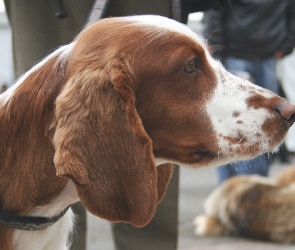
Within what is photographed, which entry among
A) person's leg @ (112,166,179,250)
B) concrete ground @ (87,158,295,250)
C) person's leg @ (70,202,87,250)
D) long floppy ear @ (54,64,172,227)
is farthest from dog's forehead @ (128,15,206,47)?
concrete ground @ (87,158,295,250)

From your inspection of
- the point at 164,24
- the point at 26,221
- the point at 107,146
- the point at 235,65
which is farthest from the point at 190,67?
the point at 235,65

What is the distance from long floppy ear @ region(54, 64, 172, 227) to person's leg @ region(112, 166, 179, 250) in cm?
A: 104

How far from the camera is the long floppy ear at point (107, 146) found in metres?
2.20

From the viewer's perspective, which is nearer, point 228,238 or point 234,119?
point 234,119

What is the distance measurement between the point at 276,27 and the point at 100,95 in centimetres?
382

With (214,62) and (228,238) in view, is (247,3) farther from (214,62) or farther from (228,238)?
(214,62)

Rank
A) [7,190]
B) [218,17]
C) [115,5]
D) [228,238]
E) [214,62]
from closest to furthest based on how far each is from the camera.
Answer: [7,190], [214,62], [115,5], [228,238], [218,17]

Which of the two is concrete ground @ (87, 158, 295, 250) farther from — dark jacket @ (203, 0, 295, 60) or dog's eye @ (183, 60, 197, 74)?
dog's eye @ (183, 60, 197, 74)

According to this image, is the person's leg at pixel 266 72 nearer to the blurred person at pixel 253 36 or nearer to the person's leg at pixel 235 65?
the blurred person at pixel 253 36

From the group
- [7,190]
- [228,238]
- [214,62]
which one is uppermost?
[214,62]

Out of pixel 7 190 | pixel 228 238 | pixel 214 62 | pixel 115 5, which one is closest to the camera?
pixel 7 190

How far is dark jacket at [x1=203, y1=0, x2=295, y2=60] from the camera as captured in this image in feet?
18.1

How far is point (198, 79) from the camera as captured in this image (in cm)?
249

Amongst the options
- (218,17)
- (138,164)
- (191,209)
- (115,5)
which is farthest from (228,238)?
(138,164)
